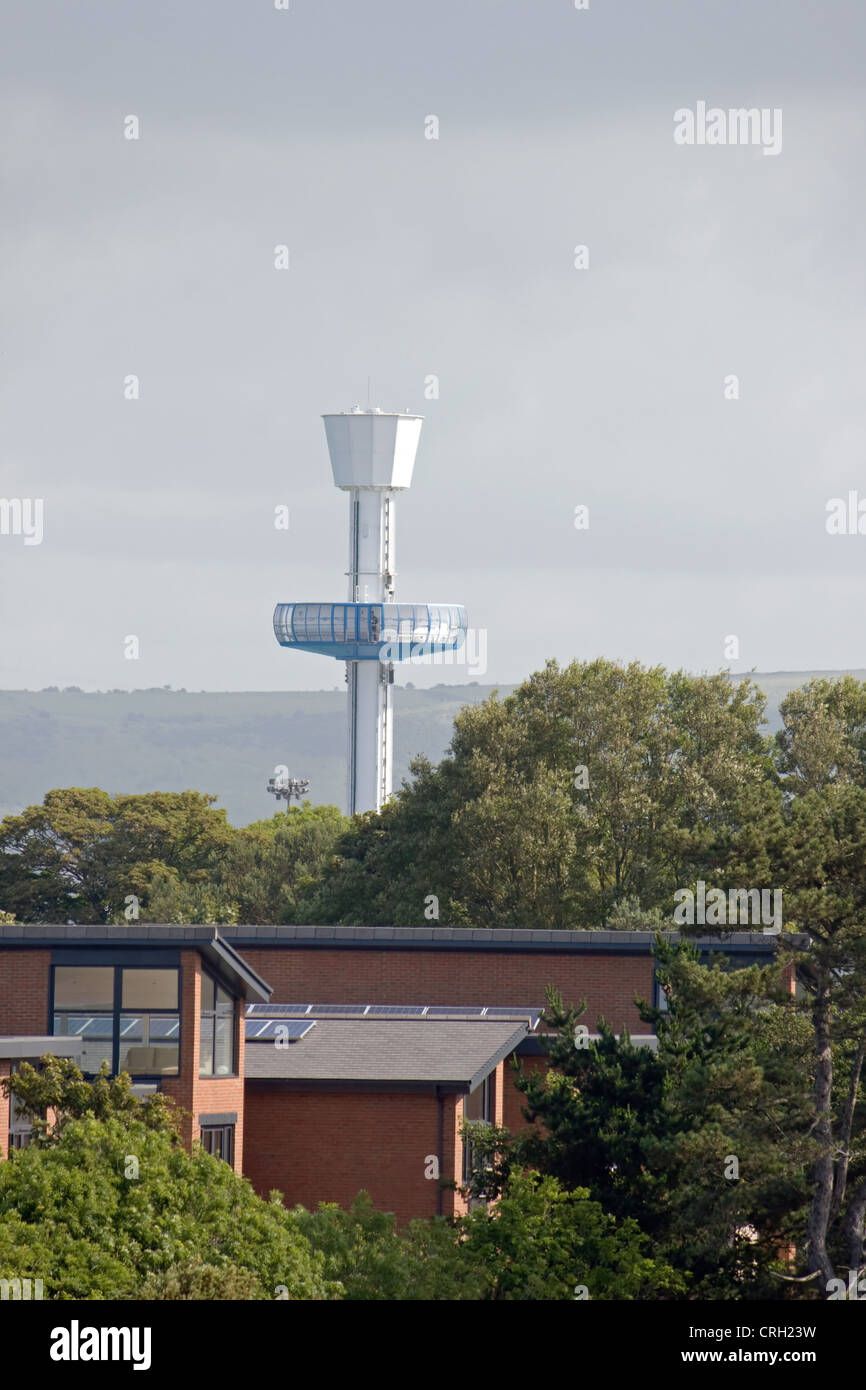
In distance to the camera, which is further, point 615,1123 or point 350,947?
point 350,947

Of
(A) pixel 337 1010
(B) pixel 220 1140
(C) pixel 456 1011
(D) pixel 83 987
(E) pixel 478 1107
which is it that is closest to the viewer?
(B) pixel 220 1140

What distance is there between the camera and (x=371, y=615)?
157m

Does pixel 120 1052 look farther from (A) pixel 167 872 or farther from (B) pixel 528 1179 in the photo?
(A) pixel 167 872

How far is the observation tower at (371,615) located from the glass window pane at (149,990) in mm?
119849

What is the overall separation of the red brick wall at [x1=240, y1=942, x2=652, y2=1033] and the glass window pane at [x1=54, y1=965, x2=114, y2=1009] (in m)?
12.8

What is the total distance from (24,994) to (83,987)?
48.9 inches

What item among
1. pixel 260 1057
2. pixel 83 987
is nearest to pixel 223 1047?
pixel 260 1057

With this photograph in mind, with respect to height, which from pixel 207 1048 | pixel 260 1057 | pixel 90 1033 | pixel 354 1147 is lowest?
pixel 354 1147

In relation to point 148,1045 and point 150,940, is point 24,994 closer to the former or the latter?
point 148,1045

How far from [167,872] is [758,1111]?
74.9 m

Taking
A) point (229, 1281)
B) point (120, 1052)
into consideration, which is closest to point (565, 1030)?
point (120, 1052)

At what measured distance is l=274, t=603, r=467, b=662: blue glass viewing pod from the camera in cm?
15650

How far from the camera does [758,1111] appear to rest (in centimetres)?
3381

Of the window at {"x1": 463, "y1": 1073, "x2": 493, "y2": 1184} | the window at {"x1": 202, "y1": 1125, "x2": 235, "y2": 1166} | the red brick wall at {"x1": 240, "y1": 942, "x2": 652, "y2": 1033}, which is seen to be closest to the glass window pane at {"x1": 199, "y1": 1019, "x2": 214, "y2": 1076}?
the window at {"x1": 202, "y1": 1125, "x2": 235, "y2": 1166}
